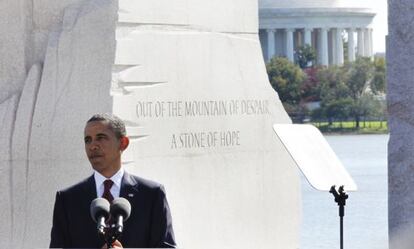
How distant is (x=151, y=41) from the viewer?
45.8 ft

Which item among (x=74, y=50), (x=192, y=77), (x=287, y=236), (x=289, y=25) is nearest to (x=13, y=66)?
(x=74, y=50)

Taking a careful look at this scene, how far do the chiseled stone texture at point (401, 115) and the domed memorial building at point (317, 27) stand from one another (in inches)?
4122

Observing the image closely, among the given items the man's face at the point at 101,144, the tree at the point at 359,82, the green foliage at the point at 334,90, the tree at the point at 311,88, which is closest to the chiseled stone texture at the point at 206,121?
the man's face at the point at 101,144

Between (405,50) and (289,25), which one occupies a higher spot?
(289,25)

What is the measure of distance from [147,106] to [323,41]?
10342 centimetres

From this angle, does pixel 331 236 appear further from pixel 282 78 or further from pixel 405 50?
pixel 282 78

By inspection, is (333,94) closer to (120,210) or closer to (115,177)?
(115,177)

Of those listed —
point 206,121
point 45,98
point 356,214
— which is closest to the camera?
point 45,98

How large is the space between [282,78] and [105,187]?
244 feet

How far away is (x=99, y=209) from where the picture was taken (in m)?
7.43

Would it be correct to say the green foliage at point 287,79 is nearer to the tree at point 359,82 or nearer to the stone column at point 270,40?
the tree at point 359,82

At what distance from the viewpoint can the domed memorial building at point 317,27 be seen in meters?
115

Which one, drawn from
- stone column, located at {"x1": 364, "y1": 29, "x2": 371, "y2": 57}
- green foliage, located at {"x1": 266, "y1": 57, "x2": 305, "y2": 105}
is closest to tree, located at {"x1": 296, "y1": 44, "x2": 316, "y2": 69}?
stone column, located at {"x1": 364, "y1": 29, "x2": 371, "y2": 57}

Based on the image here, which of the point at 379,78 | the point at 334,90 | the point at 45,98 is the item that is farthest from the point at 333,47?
the point at 45,98
